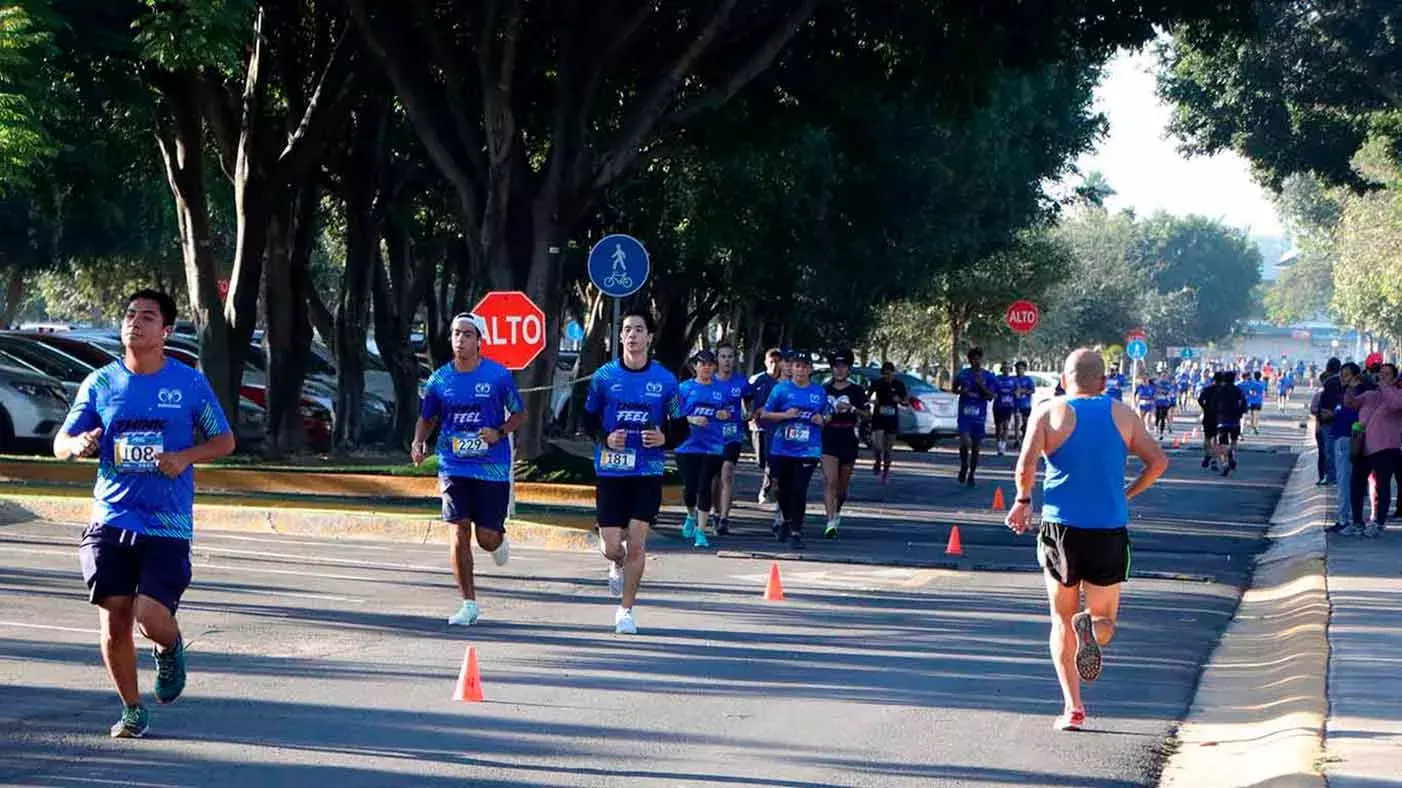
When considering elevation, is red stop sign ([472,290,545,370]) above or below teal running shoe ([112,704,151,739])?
above

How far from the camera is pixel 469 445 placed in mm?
12789

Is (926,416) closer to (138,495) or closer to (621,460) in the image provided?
(621,460)

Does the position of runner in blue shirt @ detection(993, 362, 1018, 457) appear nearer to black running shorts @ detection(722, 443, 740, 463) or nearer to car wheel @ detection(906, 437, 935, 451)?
car wheel @ detection(906, 437, 935, 451)

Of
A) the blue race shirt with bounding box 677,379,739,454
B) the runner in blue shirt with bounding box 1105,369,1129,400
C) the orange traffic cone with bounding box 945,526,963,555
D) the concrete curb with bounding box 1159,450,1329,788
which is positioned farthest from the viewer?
the orange traffic cone with bounding box 945,526,963,555

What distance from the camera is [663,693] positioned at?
10508 mm

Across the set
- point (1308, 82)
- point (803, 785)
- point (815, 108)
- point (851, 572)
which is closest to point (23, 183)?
point (851, 572)

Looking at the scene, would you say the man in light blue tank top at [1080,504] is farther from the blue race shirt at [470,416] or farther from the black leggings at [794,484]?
the black leggings at [794,484]

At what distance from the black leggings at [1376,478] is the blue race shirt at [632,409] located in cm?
1082

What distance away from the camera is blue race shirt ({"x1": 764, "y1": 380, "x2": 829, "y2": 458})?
759 inches

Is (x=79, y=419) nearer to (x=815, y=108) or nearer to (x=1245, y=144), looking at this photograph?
Answer: (x=815, y=108)

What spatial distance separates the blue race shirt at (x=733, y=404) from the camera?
63.5 ft

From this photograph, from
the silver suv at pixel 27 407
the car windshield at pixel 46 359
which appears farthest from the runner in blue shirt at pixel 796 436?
the car windshield at pixel 46 359

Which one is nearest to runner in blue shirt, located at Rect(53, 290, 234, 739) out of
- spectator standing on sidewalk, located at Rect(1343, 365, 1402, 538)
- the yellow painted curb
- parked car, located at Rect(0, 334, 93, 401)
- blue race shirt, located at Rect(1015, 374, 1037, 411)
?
the yellow painted curb

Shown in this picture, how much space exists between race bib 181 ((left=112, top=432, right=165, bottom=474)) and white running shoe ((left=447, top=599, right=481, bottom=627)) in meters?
4.43
